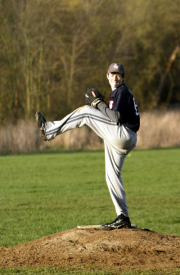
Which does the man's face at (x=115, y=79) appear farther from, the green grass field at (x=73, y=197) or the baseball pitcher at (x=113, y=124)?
the green grass field at (x=73, y=197)

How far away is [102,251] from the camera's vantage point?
5531mm

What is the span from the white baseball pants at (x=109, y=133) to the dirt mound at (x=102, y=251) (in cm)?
52

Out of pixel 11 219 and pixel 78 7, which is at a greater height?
pixel 78 7

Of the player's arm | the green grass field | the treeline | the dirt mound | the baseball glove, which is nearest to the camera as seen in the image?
the dirt mound

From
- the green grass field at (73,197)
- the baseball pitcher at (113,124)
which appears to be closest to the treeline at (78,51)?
the green grass field at (73,197)

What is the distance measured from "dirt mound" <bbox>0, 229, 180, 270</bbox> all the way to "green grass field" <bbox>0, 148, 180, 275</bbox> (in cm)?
34

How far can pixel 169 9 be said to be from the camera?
132ft

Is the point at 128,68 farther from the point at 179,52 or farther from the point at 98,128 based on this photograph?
the point at 98,128

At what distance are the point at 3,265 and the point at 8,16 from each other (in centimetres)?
2516

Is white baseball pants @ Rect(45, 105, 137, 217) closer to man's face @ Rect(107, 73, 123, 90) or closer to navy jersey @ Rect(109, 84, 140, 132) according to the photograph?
navy jersey @ Rect(109, 84, 140, 132)

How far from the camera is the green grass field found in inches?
338

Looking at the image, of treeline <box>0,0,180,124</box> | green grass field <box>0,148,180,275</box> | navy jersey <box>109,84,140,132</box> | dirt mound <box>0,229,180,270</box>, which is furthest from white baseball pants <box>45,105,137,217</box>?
treeline <box>0,0,180,124</box>

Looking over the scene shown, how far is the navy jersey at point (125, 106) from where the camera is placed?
19.1 ft

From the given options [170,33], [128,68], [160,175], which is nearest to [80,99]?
[128,68]
